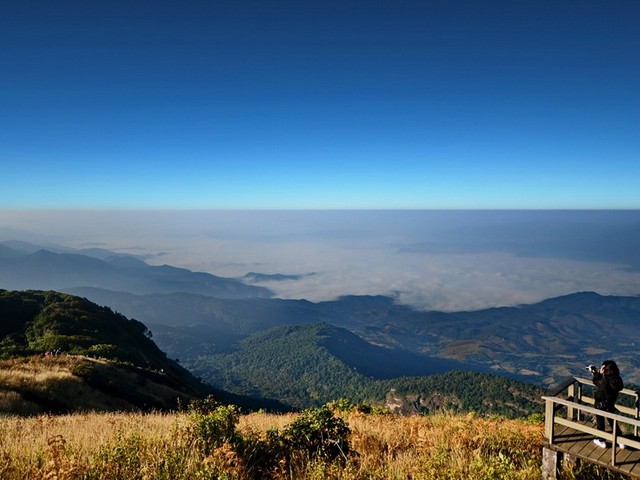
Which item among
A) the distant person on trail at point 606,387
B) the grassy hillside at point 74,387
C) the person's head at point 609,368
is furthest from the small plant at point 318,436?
the grassy hillside at point 74,387

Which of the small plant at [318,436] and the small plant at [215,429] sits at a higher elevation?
the small plant at [215,429]


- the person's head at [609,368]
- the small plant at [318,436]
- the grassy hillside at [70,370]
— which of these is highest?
the person's head at [609,368]

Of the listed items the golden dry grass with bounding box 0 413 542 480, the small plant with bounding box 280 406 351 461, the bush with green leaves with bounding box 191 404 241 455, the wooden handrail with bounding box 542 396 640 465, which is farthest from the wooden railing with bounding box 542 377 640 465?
the bush with green leaves with bounding box 191 404 241 455

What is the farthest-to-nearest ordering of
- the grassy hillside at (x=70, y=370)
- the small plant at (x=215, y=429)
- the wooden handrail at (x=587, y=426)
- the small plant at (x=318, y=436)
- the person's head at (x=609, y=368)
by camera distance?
the grassy hillside at (x=70, y=370) → the small plant at (x=318, y=436) → the person's head at (x=609, y=368) → the small plant at (x=215, y=429) → the wooden handrail at (x=587, y=426)

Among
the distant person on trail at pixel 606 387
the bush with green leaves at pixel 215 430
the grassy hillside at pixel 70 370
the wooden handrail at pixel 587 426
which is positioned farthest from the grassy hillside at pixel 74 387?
the distant person on trail at pixel 606 387

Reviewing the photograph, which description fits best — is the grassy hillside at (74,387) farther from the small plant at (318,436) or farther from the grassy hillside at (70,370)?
the small plant at (318,436)

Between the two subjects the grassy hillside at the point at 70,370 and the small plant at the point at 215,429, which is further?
the grassy hillside at the point at 70,370

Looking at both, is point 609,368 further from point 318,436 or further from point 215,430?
point 215,430

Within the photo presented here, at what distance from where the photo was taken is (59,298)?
257 feet

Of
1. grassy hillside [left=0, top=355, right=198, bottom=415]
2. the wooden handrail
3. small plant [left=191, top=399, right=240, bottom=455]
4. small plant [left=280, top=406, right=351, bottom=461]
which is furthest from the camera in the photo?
grassy hillside [left=0, top=355, right=198, bottom=415]

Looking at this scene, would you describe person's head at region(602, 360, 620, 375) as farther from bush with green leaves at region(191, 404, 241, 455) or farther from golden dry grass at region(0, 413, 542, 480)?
bush with green leaves at region(191, 404, 241, 455)

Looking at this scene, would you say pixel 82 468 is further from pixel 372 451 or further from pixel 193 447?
pixel 372 451

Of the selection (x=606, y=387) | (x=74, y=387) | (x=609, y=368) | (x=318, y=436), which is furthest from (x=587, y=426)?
(x=74, y=387)

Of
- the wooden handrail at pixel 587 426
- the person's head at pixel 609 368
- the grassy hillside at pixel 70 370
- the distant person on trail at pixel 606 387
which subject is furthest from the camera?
the grassy hillside at pixel 70 370
